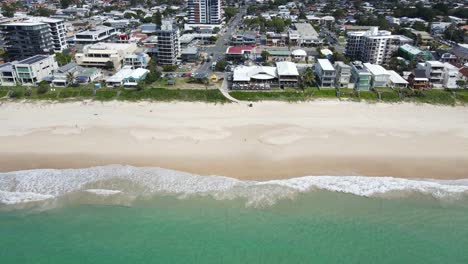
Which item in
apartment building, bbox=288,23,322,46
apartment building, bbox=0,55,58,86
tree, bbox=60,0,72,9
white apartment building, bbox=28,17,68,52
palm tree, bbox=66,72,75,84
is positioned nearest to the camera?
palm tree, bbox=66,72,75,84

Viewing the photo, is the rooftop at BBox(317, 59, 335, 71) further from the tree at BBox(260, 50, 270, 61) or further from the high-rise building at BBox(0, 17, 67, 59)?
the high-rise building at BBox(0, 17, 67, 59)

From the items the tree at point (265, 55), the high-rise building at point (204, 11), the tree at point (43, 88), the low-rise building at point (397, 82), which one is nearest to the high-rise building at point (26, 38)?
the tree at point (43, 88)

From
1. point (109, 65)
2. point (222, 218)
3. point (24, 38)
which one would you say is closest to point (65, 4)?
point (24, 38)

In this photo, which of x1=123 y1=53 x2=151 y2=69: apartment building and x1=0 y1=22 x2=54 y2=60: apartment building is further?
x1=0 y1=22 x2=54 y2=60: apartment building

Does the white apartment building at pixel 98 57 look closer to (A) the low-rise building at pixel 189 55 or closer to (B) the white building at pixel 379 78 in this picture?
(A) the low-rise building at pixel 189 55

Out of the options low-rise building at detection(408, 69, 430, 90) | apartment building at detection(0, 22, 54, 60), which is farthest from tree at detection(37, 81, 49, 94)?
low-rise building at detection(408, 69, 430, 90)

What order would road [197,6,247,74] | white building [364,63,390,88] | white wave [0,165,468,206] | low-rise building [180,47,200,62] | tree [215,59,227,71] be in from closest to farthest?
white wave [0,165,468,206] < white building [364,63,390,88] < tree [215,59,227,71] < road [197,6,247,74] < low-rise building [180,47,200,62]

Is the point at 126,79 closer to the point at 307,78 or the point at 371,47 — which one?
the point at 307,78

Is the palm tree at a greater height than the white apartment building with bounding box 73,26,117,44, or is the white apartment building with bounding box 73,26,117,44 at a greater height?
the white apartment building with bounding box 73,26,117,44
